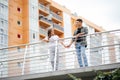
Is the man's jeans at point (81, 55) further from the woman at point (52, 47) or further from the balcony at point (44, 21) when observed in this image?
the balcony at point (44, 21)

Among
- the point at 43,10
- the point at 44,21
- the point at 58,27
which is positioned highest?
the point at 43,10

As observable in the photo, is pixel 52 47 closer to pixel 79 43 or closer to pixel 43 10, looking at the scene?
pixel 79 43

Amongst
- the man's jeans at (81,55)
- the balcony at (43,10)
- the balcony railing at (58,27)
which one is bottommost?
the man's jeans at (81,55)

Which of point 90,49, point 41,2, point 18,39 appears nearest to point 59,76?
point 90,49

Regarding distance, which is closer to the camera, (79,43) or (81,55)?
(81,55)

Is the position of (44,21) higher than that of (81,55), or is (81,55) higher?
(44,21)

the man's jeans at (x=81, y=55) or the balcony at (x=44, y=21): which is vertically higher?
the balcony at (x=44, y=21)

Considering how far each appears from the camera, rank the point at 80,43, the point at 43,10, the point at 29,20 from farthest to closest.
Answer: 1. the point at 43,10
2. the point at 29,20
3. the point at 80,43

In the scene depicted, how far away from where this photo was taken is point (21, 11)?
36.2 metres

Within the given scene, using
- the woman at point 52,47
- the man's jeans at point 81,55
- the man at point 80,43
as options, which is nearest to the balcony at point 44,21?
the woman at point 52,47

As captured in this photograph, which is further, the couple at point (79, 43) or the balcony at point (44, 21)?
the balcony at point (44, 21)

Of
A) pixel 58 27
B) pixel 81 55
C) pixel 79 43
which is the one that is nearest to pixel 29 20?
pixel 58 27

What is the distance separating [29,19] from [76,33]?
84.6ft

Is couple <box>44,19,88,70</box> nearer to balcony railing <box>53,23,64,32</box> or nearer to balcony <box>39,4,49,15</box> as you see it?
balcony <box>39,4,49,15</box>
